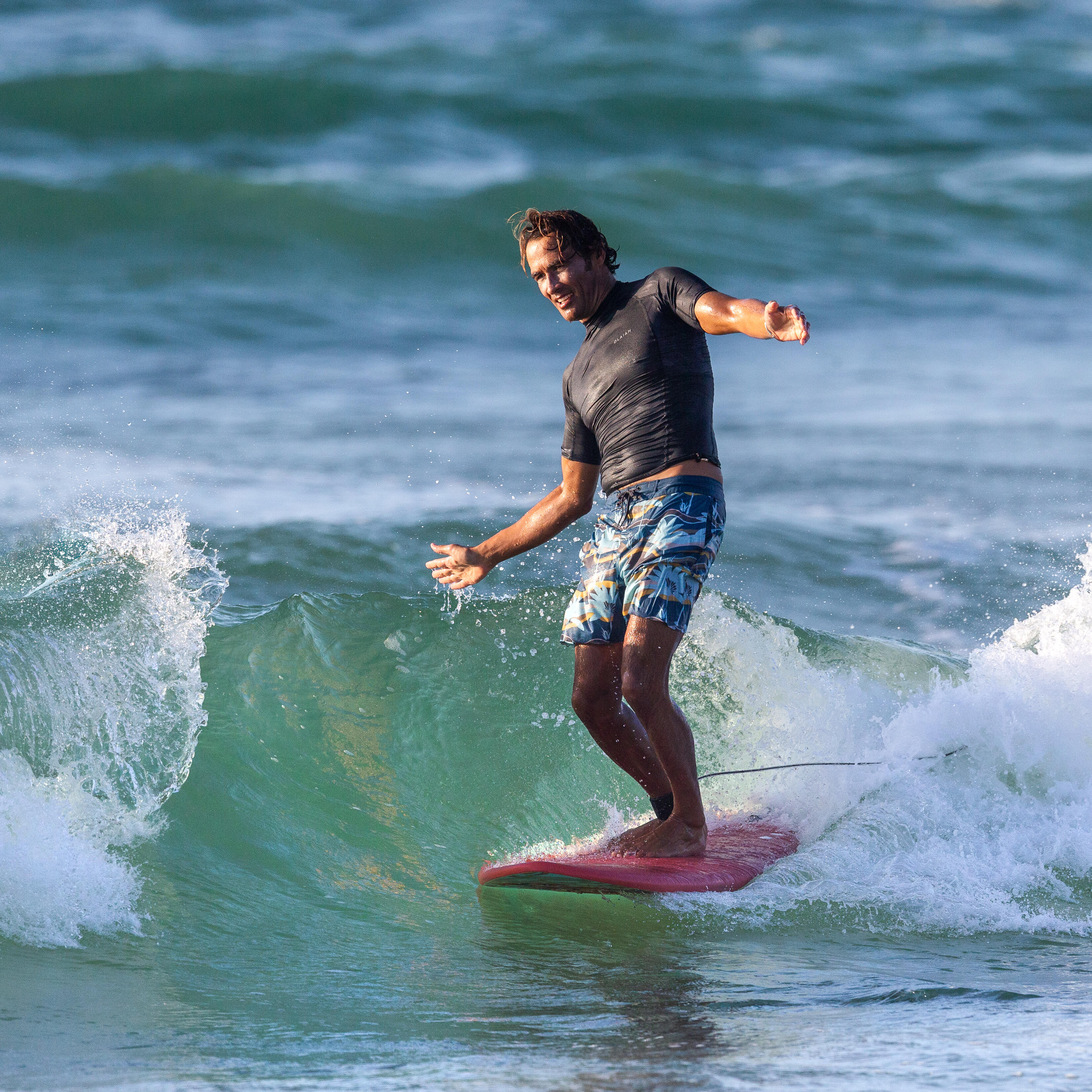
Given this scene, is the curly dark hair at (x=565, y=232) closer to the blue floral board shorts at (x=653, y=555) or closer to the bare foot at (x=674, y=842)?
the blue floral board shorts at (x=653, y=555)

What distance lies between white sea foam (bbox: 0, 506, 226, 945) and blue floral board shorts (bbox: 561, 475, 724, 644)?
5.71 feet

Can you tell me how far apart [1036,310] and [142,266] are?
12.0 m

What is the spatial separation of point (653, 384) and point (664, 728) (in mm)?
1154

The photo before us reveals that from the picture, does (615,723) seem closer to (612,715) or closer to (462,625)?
(612,715)

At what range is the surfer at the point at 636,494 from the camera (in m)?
4.28

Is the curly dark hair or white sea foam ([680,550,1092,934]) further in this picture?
white sea foam ([680,550,1092,934])

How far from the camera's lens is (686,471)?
434 cm

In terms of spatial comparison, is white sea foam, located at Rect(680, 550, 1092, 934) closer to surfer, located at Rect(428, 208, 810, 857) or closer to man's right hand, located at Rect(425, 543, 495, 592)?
surfer, located at Rect(428, 208, 810, 857)

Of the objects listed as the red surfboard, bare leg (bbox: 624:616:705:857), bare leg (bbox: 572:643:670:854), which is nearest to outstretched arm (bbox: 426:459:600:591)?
bare leg (bbox: 572:643:670:854)

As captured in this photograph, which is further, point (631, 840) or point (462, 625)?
point (462, 625)

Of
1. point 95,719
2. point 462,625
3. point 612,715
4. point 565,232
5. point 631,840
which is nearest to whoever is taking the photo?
point 565,232

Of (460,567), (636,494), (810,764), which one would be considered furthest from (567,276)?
(810,764)

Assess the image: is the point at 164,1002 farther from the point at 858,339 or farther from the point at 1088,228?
the point at 1088,228

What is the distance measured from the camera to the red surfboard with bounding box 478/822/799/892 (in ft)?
14.4
